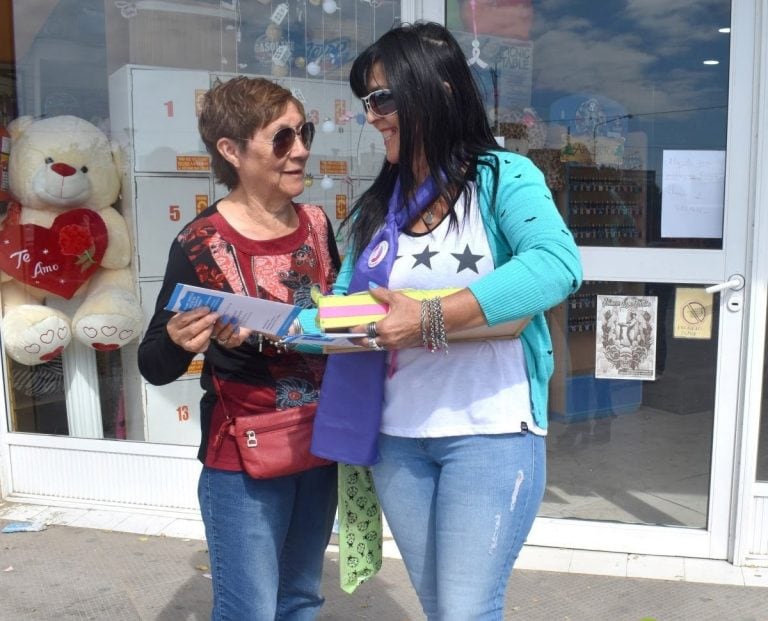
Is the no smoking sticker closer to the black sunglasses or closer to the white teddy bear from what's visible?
the black sunglasses

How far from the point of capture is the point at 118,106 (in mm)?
3979

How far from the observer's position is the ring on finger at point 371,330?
→ 1.54m

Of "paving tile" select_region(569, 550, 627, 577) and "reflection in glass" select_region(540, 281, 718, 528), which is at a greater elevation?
"reflection in glass" select_region(540, 281, 718, 528)

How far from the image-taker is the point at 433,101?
1.70 m

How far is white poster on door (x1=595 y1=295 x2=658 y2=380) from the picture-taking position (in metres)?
3.38

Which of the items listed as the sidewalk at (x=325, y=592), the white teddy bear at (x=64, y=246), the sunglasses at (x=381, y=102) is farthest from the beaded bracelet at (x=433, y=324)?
the white teddy bear at (x=64, y=246)

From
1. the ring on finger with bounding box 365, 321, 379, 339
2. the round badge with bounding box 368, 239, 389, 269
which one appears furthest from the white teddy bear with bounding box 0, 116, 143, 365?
the ring on finger with bounding box 365, 321, 379, 339

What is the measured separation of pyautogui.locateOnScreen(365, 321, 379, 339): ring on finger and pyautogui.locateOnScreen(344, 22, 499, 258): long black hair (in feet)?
1.03

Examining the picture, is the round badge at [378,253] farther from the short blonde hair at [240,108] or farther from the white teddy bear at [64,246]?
the white teddy bear at [64,246]

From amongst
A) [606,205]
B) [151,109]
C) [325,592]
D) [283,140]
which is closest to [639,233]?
[606,205]

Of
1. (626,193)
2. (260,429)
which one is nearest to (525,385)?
(260,429)

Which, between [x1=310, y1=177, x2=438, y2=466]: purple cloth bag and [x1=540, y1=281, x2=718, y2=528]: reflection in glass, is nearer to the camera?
[x1=310, y1=177, x2=438, y2=466]: purple cloth bag

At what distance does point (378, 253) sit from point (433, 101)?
354 mm

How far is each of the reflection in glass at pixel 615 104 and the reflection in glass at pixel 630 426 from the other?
0.34 meters
